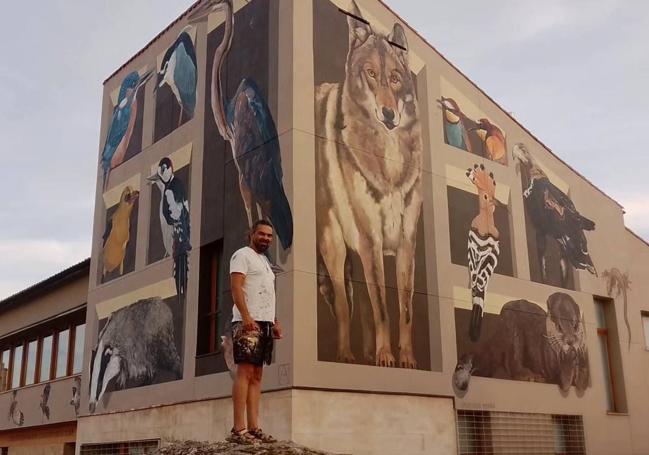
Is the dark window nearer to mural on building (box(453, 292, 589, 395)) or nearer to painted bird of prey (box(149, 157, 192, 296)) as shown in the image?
painted bird of prey (box(149, 157, 192, 296))

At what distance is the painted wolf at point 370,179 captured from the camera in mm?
14586

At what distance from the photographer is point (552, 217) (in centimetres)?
2036

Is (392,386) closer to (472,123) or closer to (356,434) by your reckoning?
(356,434)

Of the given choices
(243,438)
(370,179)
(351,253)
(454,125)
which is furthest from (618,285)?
(243,438)

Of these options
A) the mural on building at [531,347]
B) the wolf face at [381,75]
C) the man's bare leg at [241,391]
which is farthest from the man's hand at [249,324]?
the mural on building at [531,347]

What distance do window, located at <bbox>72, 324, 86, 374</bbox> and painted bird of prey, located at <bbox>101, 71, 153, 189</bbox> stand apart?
5.51 meters

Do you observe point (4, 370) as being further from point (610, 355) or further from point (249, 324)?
point (249, 324)

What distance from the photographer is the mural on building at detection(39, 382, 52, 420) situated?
79.2ft

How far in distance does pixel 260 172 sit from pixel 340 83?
242 cm

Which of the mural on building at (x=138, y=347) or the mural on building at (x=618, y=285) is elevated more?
the mural on building at (x=618, y=285)

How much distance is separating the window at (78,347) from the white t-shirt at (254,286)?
16813mm

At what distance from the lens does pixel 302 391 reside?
43.8ft

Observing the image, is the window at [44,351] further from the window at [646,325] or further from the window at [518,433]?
the window at [646,325]

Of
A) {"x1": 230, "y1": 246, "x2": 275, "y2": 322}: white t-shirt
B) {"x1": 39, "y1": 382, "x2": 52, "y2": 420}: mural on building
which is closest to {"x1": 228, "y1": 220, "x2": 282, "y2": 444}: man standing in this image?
{"x1": 230, "y1": 246, "x2": 275, "y2": 322}: white t-shirt
